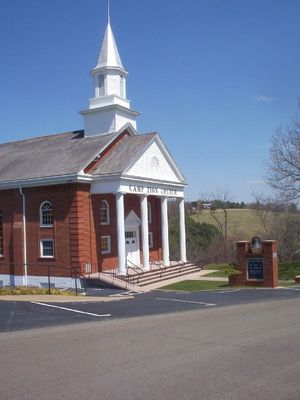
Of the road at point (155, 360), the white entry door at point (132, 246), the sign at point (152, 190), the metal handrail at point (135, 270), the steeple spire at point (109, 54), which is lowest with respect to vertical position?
the metal handrail at point (135, 270)

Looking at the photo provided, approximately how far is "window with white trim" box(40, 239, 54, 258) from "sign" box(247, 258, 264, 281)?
11067 millimetres

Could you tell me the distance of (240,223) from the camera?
262 ft

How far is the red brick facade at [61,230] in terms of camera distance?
27.7 meters

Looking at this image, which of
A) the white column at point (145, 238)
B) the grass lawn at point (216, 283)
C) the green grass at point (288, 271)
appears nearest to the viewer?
the grass lawn at point (216, 283)

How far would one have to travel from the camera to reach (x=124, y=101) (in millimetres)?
33719

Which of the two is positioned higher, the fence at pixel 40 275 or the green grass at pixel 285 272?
the fence at pixel 40 275

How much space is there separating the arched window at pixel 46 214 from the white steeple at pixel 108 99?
6529 millimetres

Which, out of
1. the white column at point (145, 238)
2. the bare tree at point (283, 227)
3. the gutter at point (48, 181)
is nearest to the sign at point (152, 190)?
the white column at point (145, 238)

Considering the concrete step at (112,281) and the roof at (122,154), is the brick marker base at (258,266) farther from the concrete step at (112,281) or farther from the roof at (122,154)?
the roof at (122,154)

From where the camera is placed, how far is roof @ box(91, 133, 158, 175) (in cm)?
2869

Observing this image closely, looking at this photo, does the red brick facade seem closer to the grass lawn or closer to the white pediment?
the white pediment

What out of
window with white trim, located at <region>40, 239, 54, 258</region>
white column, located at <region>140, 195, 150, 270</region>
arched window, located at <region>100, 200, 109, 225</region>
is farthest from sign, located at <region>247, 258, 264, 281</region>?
window with white trim, located at <region>40, 239, 54, 258</region>

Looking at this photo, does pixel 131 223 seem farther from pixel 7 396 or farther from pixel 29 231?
pixel 7 396

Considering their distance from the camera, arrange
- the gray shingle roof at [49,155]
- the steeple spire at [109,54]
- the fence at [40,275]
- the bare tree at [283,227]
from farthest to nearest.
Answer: the bare tree at [283,227], the steeple spire at [109,54], the gray shingle roof at [49,155], the fence at [40,275]
